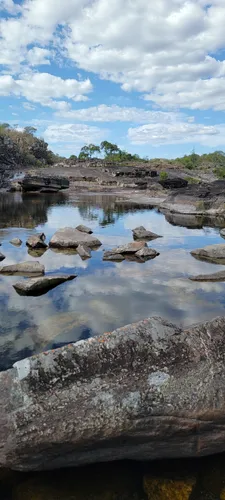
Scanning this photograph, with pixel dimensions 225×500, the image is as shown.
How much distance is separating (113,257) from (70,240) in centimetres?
289

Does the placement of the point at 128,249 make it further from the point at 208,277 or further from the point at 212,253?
the point at 208,277

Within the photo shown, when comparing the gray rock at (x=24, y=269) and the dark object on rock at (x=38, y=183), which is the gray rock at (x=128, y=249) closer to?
the gray rock at (x=24, y=269)

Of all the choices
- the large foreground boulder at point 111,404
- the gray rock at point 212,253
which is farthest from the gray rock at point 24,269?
the large foreground boulder at point 111,404

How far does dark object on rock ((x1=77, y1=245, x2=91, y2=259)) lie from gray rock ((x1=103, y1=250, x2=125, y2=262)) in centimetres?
71

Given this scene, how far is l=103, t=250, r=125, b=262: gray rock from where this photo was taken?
587 inches

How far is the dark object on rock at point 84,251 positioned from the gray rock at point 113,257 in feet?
2.34

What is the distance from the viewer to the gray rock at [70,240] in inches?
663

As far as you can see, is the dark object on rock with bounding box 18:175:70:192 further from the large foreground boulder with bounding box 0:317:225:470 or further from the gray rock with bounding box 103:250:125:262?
the large foreground boulder with bounding box 0:317:225:470

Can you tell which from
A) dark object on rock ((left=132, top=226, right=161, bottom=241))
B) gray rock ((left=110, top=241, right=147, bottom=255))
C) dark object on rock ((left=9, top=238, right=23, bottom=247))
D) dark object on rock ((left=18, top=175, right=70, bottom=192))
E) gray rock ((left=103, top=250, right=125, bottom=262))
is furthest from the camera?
dark object on rock ((left=18, top=175, right=70, bottom=192))

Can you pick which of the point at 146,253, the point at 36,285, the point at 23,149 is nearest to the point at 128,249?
the point at 146,253

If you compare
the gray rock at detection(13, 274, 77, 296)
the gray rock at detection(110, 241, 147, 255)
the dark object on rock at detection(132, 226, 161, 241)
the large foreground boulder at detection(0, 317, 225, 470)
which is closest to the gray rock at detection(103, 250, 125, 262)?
the gray rock at detection(110, 241, 147, 255)

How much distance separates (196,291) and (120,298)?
8.33 ft

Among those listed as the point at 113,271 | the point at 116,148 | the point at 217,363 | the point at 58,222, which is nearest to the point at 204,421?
the point at 217,363

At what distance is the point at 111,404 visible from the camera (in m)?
4.68
